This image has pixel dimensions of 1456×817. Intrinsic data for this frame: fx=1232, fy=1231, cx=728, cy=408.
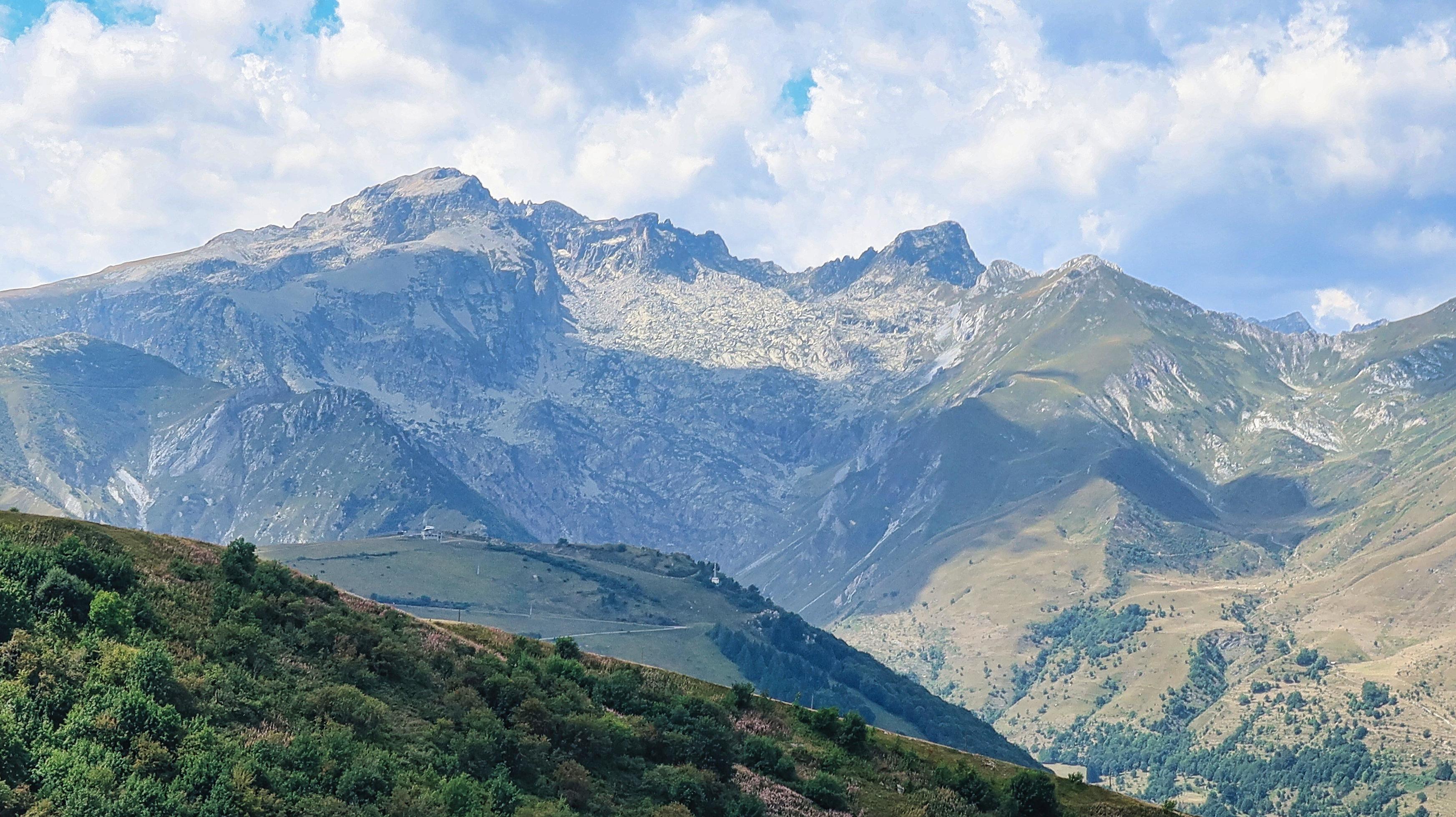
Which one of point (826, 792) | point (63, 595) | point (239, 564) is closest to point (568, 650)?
point (239, 564)

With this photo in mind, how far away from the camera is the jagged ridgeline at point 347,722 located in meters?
49.2

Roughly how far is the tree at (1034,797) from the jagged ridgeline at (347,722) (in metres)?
0.15

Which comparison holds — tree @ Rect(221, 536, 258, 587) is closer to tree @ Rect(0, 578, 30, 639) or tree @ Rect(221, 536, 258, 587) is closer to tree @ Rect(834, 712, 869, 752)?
tree @ Rect(0, 578, 30, 639)

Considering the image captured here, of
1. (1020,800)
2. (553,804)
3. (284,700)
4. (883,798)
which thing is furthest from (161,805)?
(1020,800)

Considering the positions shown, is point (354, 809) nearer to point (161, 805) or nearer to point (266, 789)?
point (266, 789)

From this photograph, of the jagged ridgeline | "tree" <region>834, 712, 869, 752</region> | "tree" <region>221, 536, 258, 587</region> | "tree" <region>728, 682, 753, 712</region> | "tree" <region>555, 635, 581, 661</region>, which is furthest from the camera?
"tree" <region>555, 635, 581, 661</region>

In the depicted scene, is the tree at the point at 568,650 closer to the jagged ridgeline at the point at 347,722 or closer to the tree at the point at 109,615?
the jagged ridgeline at the point at 347,722

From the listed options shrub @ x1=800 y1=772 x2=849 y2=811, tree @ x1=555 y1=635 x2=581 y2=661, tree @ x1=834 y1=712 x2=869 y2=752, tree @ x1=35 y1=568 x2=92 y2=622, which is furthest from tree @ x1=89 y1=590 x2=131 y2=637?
tree @ x1=834 y1=712 x2=869 y2=752

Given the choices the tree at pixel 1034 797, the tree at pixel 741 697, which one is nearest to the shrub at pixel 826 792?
the tree at pixel 1034 797

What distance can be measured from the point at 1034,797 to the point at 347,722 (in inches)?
1662

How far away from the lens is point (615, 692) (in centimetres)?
7988

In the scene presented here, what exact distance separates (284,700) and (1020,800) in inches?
1741

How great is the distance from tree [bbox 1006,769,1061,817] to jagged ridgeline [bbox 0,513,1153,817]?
0.50 feet

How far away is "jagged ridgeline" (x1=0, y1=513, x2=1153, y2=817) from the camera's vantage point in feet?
162
